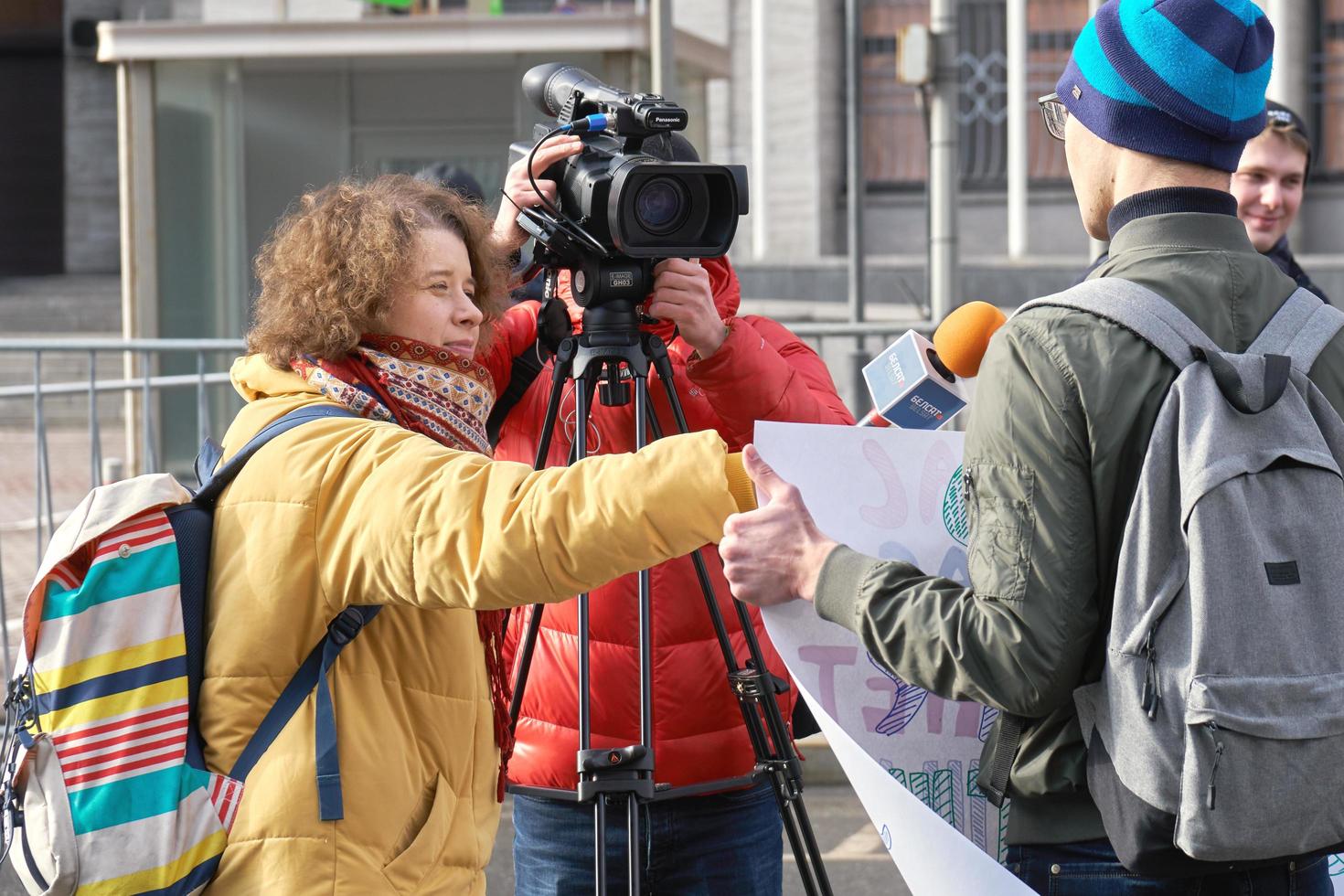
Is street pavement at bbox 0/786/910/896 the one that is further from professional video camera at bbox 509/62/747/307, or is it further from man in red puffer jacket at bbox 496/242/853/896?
professional video camera at bbox 509/62/747/307

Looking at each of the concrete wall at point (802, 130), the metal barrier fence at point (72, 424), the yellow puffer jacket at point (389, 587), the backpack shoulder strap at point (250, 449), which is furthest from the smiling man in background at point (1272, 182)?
the concrete wall at point (802, 130)

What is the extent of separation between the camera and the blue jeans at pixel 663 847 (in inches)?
96.9

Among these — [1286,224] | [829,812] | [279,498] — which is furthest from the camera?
[829,812]

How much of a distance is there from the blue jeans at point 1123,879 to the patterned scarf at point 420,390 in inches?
29.7

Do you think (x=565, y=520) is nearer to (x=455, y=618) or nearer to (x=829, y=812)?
(x=455, y=618)

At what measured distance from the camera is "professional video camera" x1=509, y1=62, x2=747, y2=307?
7.38ft

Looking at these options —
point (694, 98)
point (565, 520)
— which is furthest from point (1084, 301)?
point (694, 98)

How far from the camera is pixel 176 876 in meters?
1.83

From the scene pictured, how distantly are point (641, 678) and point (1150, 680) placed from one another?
2.87ft

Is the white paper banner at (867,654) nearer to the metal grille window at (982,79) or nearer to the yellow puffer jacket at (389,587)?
the yellow puffer jacket at (389,587)

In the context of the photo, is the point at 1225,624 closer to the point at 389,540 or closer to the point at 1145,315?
the point at 1145,315

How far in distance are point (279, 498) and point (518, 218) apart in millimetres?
706

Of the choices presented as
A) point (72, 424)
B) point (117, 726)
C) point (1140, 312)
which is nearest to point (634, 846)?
point (117, 726)

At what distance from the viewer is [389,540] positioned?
1.81 metres
